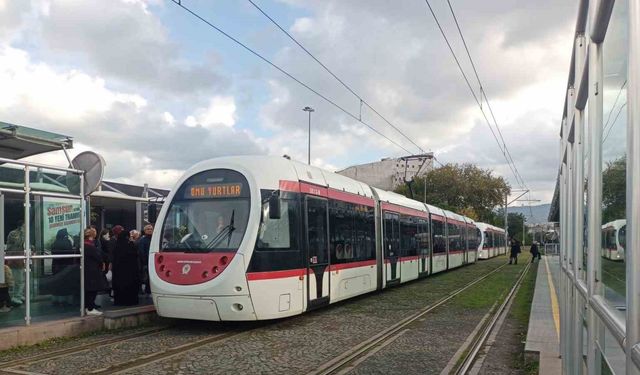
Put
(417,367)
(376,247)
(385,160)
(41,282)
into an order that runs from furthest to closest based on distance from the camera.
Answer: (385,160)
(376,247)
(41,282)
(417,367)

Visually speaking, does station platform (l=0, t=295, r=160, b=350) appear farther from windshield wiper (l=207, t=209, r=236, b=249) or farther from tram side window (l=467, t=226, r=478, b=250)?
tram side window (l=467, t=226, r=478, b=250)

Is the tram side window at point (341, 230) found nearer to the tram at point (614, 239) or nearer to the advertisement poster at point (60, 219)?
the advertisement poster at point (60, 219)

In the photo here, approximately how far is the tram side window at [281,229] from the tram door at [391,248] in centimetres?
596

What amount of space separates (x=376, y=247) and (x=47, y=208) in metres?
8.59

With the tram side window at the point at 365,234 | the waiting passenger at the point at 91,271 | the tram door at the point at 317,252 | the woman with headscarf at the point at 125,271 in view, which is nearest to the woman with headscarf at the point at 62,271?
the waiting passenger at the point at 91,271

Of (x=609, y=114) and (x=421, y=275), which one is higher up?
(x=609, y=114)

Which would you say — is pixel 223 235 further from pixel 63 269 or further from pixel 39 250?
pixel 39 250

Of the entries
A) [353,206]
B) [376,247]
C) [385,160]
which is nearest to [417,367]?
[353,206]

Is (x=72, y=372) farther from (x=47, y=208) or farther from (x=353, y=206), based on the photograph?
(x=353, y=206)

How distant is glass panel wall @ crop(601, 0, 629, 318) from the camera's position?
186 cm

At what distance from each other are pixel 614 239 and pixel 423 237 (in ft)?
64.7

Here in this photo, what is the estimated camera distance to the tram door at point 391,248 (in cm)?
1664

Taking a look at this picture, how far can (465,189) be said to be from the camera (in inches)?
2432

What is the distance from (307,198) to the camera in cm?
1158
